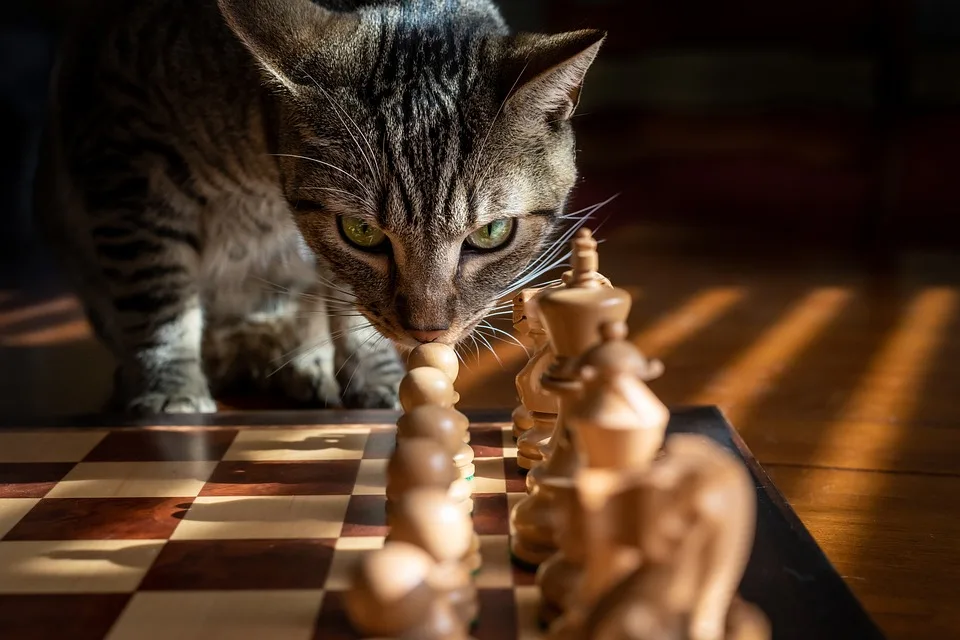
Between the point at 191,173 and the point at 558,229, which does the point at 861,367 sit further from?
the point at 191,173

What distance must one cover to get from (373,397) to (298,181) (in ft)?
1.66

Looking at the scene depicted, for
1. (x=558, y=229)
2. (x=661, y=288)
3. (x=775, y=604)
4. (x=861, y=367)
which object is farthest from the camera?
(x=661, y=288)

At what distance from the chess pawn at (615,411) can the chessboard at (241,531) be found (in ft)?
0.64

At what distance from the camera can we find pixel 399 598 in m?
0.62

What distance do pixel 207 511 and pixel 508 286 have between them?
0.59m

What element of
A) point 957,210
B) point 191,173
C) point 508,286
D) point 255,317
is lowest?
point 957,210

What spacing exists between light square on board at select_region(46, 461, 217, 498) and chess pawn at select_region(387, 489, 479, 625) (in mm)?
473

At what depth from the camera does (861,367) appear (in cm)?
181

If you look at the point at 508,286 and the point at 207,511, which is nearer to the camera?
the point at 207,511

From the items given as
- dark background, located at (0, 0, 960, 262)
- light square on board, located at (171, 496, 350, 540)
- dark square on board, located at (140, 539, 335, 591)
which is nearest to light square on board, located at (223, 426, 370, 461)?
light square on board, located at (171, 496, 350, 540)

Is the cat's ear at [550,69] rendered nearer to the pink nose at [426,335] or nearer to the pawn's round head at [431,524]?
the pink nose at [426,335]

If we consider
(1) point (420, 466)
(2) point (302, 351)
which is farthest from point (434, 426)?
(2) point (302, 351)

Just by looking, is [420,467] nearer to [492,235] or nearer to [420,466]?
[420,466]

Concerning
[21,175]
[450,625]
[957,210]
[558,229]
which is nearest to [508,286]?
[558,229]
